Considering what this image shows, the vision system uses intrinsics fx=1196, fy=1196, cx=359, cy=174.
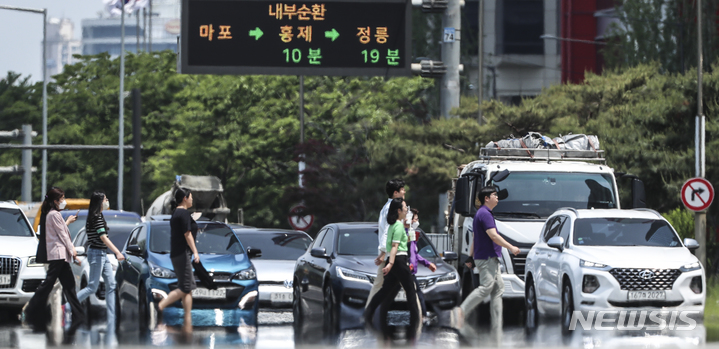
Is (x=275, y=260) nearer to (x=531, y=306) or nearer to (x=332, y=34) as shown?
(x=531, y=306)

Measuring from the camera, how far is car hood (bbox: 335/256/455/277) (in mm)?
15227

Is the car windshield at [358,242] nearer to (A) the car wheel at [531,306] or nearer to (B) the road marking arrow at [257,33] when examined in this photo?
(A) the car wheel at [531,306]

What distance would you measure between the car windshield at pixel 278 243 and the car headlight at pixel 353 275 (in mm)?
4159

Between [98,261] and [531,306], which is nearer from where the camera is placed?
[98,261]

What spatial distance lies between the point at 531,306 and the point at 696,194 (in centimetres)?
821

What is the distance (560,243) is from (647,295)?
1303 millimetres

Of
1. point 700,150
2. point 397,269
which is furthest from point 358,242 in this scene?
point 700,150

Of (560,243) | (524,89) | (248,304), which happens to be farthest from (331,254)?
(524,89)

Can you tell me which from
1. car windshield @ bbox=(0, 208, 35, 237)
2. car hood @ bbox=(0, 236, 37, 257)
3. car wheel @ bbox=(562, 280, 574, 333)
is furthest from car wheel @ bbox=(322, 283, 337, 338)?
car windshield @ bbox=(0, 208, 35, 237)

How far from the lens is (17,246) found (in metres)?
Result: 16.7

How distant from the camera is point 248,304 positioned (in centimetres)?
1547

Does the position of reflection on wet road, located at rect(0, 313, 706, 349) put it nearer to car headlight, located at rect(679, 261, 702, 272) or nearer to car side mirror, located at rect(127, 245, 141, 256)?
car headlight, located at rect(679, 261, 702, 272)

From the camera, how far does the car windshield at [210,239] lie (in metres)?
16.3

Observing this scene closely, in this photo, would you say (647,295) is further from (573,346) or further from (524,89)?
(524,89)
